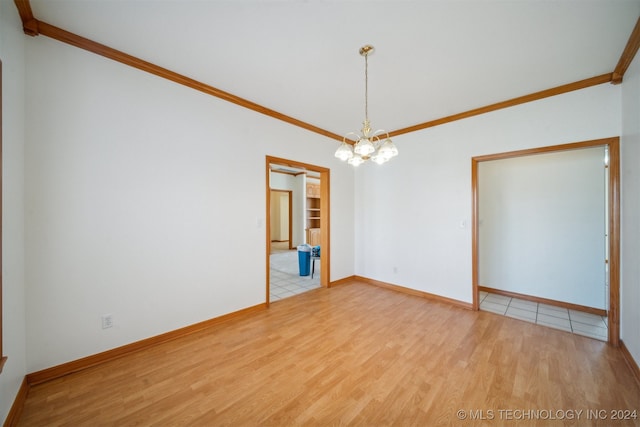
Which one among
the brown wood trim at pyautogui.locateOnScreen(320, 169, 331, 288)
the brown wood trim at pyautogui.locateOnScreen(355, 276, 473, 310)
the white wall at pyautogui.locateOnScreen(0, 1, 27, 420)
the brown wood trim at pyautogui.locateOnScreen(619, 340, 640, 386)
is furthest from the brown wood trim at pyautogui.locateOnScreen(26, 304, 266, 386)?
the brown wood trim at pyautogui.locateOnScreen(619, 340, 640, 386)

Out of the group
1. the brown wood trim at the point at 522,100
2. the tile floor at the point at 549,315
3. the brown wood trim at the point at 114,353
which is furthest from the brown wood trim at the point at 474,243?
the brown wood trim at the point at 114,353

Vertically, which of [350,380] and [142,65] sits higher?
[142,65]

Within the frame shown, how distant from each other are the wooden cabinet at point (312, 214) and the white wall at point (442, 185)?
347cm

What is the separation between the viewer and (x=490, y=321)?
114 inches

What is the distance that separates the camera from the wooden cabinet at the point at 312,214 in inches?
316

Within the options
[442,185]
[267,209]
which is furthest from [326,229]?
[442,185]

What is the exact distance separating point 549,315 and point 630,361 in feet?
3.67

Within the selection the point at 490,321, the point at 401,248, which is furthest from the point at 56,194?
the point at 490,321

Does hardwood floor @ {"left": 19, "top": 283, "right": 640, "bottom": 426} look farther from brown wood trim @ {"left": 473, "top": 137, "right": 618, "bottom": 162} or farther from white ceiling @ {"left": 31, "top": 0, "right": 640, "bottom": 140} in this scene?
white ceiling @ {"left": 31, "top": 0, "right": 640, "bottom": 140}

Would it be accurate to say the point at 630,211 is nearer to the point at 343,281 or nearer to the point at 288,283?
the point at 343,281

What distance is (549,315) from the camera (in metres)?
3.08

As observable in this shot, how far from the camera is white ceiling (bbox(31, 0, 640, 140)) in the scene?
1.68 metres

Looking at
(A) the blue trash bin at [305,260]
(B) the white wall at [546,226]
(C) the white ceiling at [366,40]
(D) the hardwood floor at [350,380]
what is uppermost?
(C) the white ceiling at [366,40]

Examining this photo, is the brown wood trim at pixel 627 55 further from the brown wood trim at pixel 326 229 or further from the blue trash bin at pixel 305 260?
the blue trash bin at pixel 305 260
